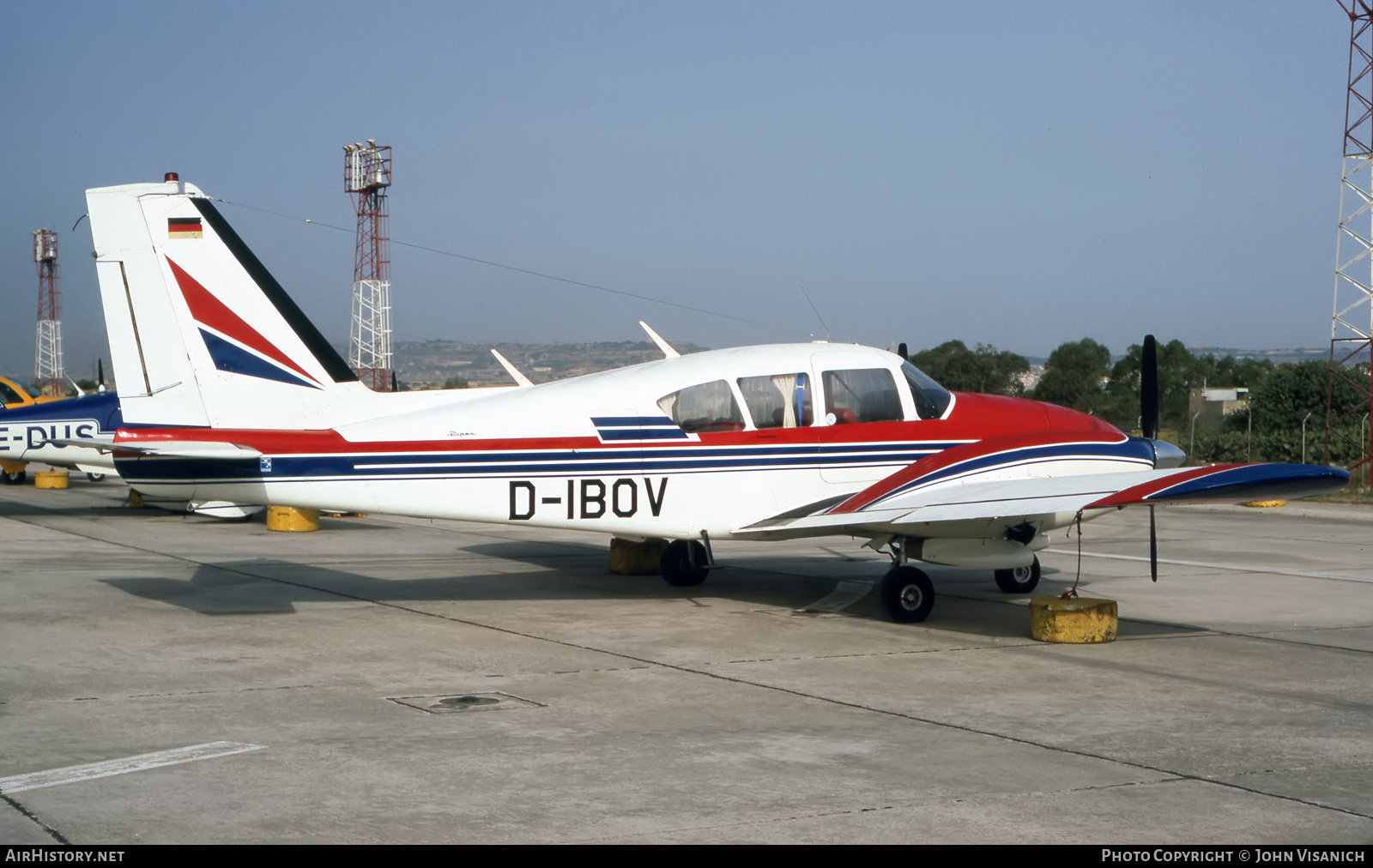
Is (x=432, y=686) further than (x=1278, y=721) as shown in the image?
Yes

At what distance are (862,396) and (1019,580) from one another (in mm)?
3041

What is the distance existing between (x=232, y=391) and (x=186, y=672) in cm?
340

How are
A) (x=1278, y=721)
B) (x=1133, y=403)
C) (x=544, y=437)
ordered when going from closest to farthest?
(x=1278, y=721)
(x=544, y=437)
(x=1133, y=403)

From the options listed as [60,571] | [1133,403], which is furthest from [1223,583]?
[1133,403]

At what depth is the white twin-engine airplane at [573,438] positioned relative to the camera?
10.8 m

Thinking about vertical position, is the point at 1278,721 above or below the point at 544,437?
below

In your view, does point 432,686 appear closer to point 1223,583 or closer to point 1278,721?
point 1278,721

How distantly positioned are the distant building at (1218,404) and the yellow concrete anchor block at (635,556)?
40.1m

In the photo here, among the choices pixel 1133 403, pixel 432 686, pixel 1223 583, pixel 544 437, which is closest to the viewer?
pixel 432 686

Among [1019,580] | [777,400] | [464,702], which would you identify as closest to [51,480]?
[777,400]

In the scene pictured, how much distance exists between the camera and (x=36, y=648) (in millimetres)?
9656

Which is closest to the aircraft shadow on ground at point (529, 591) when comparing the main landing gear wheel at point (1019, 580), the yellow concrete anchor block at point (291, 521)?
the main landing gear wheel at point (1019, 580)

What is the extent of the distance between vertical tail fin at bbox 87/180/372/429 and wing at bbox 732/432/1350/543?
4689mm

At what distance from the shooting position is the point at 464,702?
806 cm
